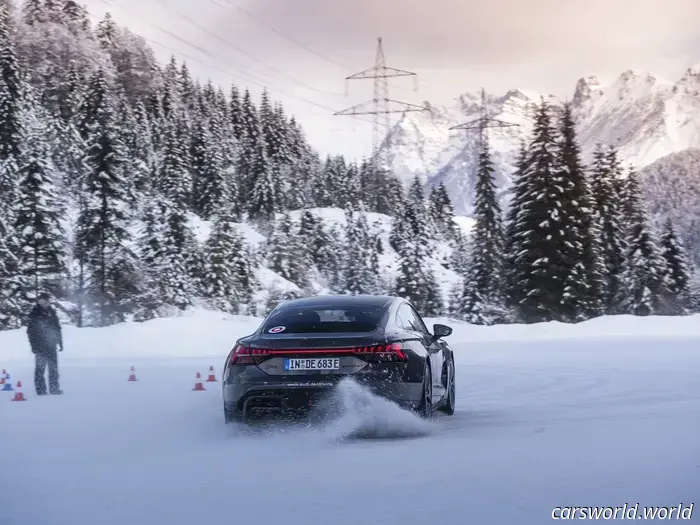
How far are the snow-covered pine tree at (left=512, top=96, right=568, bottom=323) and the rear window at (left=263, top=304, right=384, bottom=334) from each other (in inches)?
1640

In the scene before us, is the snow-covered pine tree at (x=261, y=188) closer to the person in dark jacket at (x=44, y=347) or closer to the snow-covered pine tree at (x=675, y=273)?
the snow-covered pine tree at (x=675, y=273)

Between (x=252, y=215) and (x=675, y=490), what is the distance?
357 feet

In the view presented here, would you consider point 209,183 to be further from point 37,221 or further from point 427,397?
point 427,397

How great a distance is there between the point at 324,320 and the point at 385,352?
3.00 feet

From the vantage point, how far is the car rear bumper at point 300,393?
310 inches

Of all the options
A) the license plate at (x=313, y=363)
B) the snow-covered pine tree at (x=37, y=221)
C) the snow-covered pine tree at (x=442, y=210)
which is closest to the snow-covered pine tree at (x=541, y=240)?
the snow-covered pine tree at (x=37, y=221)

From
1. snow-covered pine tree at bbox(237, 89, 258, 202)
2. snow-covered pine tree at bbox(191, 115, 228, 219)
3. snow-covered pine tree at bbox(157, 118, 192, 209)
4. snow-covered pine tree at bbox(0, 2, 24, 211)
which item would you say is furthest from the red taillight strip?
snow-covered pine tree at bbox(237, 89, 258, 202)

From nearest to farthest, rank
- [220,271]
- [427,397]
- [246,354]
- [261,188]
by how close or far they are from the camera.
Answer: [246,354]
[427,397]
[220,271]
[261,188]

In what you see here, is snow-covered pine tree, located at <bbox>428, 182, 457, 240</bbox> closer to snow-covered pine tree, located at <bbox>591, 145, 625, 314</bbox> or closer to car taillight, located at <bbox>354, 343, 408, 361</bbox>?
snow-covered pine tree, located at <bbox>591, 145, 625, 314</bbox>

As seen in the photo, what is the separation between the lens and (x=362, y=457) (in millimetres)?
6977

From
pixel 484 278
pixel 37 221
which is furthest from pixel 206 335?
pixel 484 278

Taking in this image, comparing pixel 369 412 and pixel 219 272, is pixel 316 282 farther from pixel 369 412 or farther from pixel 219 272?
pixel 369 412

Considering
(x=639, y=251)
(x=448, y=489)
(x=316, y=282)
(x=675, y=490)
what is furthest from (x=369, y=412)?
(x=316, y=282)

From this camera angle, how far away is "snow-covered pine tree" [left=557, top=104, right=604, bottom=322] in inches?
1949
